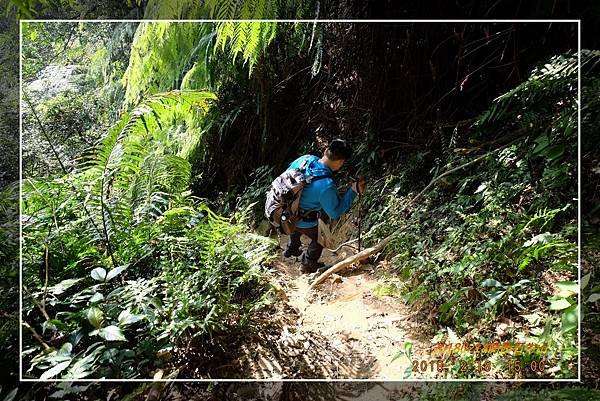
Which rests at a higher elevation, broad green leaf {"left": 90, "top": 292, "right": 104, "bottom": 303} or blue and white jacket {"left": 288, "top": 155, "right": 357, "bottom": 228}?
blue and white jacket {"left": 288, "top": 155, "right": 357, "bottom": 228}

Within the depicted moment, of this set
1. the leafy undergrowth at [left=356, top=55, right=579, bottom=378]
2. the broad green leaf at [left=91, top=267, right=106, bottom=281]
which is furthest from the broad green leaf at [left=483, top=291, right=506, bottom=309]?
the broad green leaf at [left=91, top=267, right=106, bottom=281]

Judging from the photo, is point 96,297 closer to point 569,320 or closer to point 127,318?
point 127,318

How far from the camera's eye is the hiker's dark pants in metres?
1.26

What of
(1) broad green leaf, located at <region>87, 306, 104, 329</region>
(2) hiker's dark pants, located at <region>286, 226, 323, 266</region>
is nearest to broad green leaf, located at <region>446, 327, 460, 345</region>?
(2) hiker's dark pants, located at <region>286, 226, 323, 266</region>

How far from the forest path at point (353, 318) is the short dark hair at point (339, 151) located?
0.23 meters

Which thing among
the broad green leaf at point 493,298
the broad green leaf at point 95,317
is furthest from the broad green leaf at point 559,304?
the broad green leaf at point 95,317

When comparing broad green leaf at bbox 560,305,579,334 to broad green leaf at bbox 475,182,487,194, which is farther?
broad green leaf at bbox 475,182,487,194

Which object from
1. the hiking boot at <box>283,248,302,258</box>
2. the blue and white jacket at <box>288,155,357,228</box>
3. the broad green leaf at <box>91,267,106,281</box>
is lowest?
the broad green leaf at <box>91,267,106,281</box>

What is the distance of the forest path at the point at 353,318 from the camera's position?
1.25 m

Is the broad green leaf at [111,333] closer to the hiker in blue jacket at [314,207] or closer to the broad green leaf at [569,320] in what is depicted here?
the hiker in blue jacket at [314,207]

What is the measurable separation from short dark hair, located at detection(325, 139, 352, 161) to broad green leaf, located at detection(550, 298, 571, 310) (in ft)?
2.03

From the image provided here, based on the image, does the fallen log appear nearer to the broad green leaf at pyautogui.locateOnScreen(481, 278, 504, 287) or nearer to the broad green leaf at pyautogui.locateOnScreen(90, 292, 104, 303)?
the broad green leaf at pyautogui.locateOnScreen(481, 278, 504, 287)

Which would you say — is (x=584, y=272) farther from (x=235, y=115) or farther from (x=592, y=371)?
(x=235, y=115)

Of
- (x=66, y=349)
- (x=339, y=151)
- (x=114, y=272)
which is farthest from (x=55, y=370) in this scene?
(x=339, y=151)
